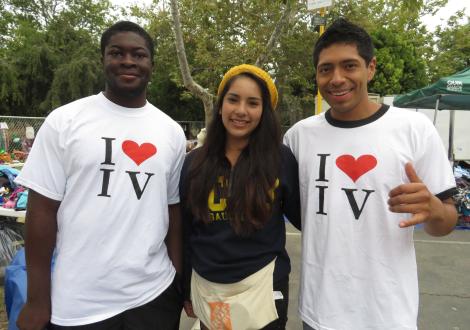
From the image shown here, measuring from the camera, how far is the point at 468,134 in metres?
9.49

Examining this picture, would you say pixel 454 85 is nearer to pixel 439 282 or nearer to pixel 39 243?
pixel 439 282

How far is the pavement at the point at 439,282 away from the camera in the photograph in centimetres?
338

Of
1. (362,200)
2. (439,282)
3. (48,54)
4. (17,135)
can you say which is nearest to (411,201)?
(362,200)

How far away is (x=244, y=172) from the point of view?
6.23ft

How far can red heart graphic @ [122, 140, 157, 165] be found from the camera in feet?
5.84

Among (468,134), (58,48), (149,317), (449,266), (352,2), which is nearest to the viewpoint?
(149,317)

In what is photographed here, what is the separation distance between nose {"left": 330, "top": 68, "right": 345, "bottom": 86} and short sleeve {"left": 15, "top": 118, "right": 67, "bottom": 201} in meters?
1.30

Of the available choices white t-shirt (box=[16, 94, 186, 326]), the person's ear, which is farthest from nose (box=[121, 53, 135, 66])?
the person's ear

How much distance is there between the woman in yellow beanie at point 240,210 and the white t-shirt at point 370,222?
9.3 inches

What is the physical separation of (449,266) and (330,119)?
386 centimetres

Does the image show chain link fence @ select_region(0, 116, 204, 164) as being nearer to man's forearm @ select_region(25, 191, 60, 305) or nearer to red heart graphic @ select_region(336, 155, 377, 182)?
man's forearm @ select_region(25, 191, 60, 305)

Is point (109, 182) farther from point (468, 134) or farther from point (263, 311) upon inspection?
point (468, 134)

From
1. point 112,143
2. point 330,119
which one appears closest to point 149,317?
point 112,143

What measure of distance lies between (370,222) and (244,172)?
0.64m
